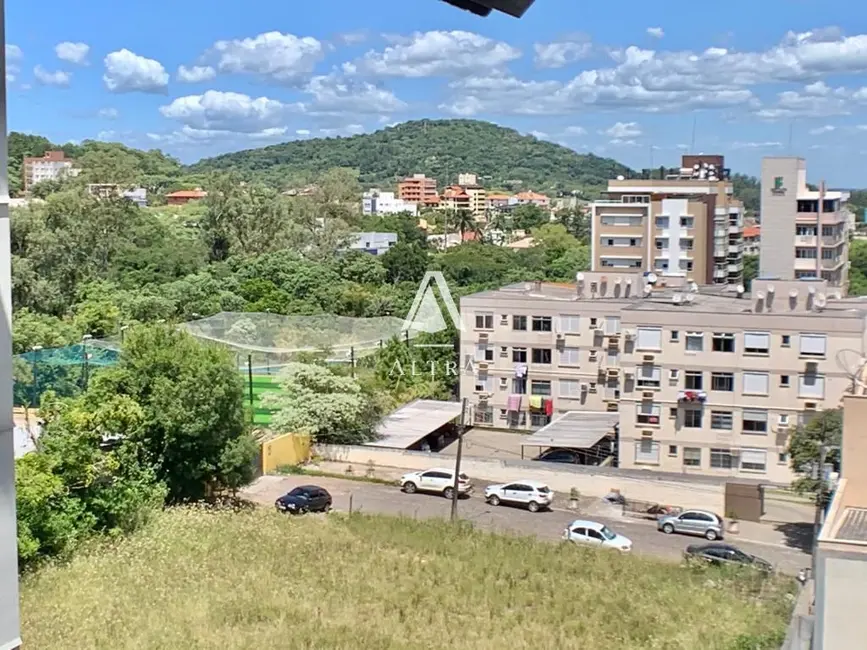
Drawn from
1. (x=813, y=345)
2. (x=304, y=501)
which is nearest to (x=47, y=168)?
(x=304, y=501)

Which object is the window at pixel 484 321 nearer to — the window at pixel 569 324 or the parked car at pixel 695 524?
the window at pixel 569 324

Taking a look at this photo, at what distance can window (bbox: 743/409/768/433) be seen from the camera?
7648mm

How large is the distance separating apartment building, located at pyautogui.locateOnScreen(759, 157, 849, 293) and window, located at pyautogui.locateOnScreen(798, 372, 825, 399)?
7.38 metres

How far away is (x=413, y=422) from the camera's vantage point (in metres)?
8.73

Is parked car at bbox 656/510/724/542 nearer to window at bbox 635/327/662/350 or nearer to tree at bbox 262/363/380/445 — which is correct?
window at bbox 635/327/662/350

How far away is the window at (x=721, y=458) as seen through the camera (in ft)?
25.4

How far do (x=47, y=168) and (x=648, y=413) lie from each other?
17.9 meters

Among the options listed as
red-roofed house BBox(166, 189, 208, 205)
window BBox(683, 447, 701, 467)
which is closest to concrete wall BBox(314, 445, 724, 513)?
window BBox(683, 447, 701, 467)

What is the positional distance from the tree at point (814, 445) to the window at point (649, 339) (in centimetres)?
135

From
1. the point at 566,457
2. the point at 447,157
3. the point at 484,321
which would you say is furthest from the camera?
the point at 447,157

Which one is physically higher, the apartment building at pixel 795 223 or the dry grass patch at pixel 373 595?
the apartment building at pixel 795 223

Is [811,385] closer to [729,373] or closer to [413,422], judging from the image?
[729,373]

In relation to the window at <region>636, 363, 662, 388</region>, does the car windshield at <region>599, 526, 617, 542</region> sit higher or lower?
lower

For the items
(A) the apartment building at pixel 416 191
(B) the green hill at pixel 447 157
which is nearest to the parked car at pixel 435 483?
(A) the apartment building at pixel 416 191
